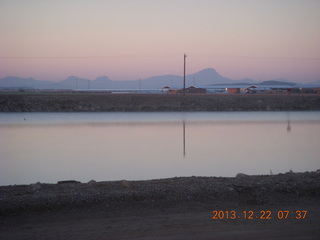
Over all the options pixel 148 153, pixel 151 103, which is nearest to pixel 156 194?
pixel 148 153

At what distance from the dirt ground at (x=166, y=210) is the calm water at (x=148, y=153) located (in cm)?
472

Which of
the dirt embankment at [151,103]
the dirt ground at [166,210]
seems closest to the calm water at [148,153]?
the dirt ground at [166,210]

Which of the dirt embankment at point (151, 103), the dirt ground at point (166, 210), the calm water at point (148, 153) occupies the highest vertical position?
the dirt embankment at point (151, 103)

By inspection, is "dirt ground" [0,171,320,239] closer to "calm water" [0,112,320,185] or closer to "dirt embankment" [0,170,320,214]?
"dirt embankment" [0,170,320,214]

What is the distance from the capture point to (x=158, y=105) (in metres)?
53.3

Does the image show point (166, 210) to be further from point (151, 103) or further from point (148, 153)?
point (151, 103)

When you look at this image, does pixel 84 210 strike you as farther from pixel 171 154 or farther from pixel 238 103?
pixel 238 103

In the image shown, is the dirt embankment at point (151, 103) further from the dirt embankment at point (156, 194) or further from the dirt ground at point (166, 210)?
the dirt ground at point (166, 210)

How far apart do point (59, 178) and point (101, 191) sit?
5516 mm

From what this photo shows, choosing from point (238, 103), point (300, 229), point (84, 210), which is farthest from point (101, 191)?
point (238, 103)

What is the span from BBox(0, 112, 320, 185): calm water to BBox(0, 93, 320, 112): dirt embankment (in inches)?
877

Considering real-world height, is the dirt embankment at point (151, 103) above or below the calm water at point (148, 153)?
above

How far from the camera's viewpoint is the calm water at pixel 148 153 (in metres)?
14.4

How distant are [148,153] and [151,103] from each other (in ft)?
117
